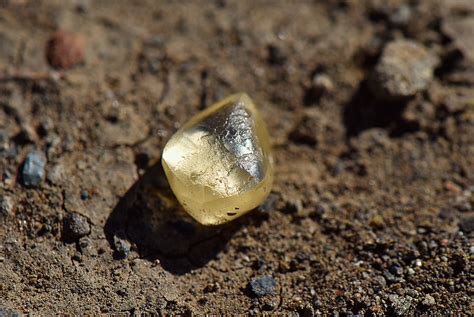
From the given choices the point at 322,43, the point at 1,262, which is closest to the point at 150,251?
the point at 1,262

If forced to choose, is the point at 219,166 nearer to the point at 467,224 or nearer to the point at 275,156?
the point at 275,156

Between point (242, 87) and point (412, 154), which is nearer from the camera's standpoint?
point (412, 154)

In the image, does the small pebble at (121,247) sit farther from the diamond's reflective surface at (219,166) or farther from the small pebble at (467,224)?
the small pebble at (467,224)

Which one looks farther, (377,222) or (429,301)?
(377,222)

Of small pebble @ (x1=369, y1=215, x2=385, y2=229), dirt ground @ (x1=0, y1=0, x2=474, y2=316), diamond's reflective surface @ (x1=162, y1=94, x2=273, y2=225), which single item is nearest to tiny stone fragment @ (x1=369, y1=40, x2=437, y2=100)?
dirt ground @ (x1=0, y1=0, x2=474, y2=316)

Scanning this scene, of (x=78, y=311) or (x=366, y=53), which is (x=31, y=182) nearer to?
(x=78, y=311)

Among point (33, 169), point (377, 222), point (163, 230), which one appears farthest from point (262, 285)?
point (33, 169)

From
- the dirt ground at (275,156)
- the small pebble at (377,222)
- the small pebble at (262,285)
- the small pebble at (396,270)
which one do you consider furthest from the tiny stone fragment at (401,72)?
the small pebble at (262,285)
